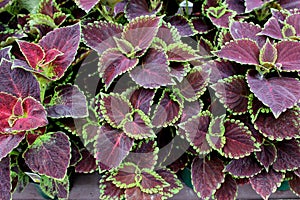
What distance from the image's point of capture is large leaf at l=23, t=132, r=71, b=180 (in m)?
0.86

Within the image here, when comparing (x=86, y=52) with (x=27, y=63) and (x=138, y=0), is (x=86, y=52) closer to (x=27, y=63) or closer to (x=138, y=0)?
(x=27, y=63)

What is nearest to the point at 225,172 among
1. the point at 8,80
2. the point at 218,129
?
the point at 218,129

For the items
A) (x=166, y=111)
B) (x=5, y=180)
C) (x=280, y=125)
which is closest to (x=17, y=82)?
(x=5, y=180)

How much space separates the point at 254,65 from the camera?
99 centimetres

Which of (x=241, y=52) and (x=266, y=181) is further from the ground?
(x=241, y=52)

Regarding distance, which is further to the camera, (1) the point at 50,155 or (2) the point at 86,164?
(2) the point at 86,164

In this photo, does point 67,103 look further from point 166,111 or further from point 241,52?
point 241,52

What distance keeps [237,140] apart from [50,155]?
45cm

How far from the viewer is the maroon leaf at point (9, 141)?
32.4 inches

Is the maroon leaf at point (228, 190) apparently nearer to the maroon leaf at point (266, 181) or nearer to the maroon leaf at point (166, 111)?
the maroon leaf at point (266, 181)

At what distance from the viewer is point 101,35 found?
3.28 feet

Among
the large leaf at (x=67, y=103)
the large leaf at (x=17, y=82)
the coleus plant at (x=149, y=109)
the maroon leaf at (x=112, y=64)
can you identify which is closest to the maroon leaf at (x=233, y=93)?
the coleus plant at (x=149, y=109)

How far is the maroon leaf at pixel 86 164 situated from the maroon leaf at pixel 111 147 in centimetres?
11

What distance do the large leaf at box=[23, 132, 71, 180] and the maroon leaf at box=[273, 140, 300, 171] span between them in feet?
1.70
